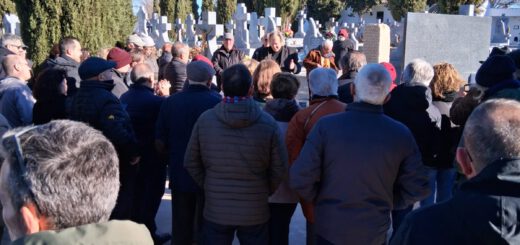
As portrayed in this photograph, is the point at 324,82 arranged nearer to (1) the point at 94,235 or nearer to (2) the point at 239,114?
(2) the point at 239,114

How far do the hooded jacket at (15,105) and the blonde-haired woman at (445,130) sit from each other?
12.0ft

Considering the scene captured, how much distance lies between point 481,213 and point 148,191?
363 centimetres

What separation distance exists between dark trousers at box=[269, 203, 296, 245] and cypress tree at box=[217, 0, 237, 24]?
99.2 ft

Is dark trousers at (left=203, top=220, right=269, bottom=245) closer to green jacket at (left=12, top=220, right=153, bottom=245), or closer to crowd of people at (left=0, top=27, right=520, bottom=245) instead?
crowd of people at (left=0, top=27, right=520, bottom=245)

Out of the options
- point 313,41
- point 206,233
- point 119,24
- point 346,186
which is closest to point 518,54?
point 346,186

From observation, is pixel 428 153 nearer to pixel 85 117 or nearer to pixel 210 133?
pixel 210 133

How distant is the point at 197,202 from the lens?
13.7 ft

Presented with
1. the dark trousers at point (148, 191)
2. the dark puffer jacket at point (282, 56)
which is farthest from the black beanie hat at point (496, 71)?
the dark puffer jacket at point (282, 56)

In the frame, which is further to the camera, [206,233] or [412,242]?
[206,233]

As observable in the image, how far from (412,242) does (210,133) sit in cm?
185

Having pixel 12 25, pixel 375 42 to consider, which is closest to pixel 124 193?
pixel 375 42

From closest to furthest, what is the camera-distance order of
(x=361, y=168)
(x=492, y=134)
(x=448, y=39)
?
(x=492, y=134)
(x=361, y=168)
(x=448, y=39)

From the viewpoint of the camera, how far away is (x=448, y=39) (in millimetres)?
9820

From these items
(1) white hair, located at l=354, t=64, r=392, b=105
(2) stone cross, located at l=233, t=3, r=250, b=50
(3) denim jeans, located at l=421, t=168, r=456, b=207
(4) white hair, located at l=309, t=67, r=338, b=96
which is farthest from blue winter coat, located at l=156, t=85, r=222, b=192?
(2) stone cross, located at l=233, t=3, r=250, b=50
